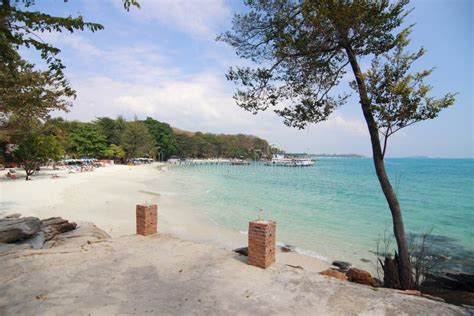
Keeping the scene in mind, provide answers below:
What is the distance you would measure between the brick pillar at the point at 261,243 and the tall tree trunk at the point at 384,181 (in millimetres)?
2996

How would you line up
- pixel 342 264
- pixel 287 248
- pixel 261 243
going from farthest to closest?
pixel 287 248 → pixel 342 264 → pixel 261 243

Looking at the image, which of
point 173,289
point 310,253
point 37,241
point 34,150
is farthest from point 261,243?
point 34,150

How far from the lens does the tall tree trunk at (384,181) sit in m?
6.34

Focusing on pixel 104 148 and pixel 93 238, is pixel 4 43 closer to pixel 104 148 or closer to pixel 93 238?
pixel 93 238

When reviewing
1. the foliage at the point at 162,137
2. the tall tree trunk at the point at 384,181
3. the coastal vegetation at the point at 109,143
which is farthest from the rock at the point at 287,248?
the foliage at the point at 162,137

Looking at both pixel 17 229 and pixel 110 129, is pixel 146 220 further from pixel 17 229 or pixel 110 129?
pixel 110 129

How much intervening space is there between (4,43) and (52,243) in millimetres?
6565

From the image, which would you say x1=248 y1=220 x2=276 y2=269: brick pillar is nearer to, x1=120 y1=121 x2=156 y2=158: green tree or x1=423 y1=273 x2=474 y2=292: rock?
x1=423 y1=273 x2=474 y2=292: rock

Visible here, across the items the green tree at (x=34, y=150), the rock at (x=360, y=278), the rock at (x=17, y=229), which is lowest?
the rock at (x=360, y=278)

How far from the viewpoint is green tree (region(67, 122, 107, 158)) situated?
192 feet

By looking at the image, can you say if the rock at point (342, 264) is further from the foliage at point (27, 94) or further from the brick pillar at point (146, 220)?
the foliage at point (27, 94)

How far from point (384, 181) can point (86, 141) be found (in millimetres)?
64761

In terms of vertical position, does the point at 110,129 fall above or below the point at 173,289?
above

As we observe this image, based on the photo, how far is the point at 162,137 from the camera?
9112cm
